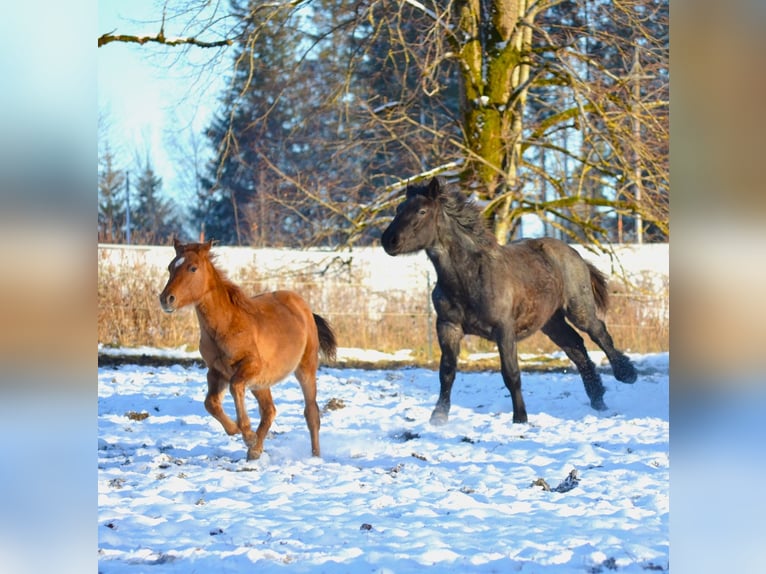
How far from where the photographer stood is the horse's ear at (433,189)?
7992 millimetres

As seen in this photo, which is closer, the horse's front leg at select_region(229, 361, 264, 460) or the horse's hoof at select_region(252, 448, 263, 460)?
the horse's front leg at select_region(229, 361, 264, 460)

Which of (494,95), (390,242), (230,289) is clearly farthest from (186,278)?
(494,95)

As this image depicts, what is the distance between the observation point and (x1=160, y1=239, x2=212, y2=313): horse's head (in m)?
5.74

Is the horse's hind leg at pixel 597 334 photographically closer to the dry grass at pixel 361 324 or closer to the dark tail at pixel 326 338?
the dark tail at pixel 326 338

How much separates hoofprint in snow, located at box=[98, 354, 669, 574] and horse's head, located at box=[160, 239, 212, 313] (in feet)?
3.83

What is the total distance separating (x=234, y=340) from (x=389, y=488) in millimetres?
1626

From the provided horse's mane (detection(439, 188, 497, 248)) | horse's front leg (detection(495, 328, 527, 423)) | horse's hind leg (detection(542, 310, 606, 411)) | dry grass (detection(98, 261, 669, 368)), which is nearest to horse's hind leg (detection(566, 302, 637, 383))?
horse's hind leg (detection(542, 310, 606, 411))

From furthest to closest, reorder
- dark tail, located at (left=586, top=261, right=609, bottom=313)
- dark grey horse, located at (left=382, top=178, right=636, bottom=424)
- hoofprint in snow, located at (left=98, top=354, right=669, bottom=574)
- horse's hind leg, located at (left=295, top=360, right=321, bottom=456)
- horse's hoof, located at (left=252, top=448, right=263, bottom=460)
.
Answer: dark tail, located at (left=586, top=261, right=609, bottom=313) → dark grey horse, located at (left=382, top=178, right=636, bottom=424) → horse's hind leg, located at (left=295, top=360, right=321, bottom=456) → horse's hoof, located at (left=252, top=448, right=263, bottom=460) → hoofprint in snow, located at (left=98, top=354, right=669, bottom=574)

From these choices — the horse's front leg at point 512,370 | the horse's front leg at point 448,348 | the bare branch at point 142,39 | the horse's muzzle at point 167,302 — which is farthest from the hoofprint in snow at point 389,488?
the bare branch at point 142,39

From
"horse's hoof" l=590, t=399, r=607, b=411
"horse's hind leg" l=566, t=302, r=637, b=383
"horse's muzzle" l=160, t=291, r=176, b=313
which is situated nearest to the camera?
"horse's muzzle" l=160, t=291, r=176, b=313

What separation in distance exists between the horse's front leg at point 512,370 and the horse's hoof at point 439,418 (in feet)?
2.14

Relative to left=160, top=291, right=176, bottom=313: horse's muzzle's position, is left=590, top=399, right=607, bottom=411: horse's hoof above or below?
below

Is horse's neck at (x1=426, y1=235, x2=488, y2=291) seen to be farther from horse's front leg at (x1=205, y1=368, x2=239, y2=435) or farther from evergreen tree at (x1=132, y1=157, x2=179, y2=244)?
evergreen tree at (x1=132, y1=157, x2=179, y2=244)
